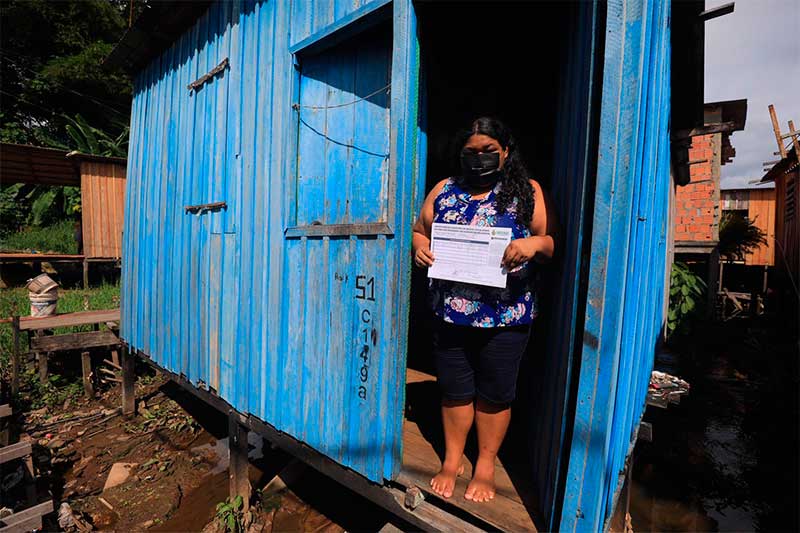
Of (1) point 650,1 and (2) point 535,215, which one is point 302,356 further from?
(1) point 650,1

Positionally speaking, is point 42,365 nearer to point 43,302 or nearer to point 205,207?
point 43,302

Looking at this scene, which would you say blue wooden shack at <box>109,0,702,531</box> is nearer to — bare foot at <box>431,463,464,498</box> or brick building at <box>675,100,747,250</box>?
bare foot at <box>431,463,464,498</box>

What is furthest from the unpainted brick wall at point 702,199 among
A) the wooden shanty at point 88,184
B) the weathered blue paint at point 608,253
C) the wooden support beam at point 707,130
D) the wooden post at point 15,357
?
the wooden shanty at point 88,184

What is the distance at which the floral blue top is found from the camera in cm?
191

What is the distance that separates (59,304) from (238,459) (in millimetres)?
6897

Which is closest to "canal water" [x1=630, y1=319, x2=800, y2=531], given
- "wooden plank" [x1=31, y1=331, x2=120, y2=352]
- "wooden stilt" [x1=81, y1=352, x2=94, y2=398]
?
"wooden plank" [x1=31, y1=331, x2=120, y2=352]

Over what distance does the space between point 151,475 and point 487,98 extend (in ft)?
16.7

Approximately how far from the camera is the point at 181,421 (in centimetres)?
530

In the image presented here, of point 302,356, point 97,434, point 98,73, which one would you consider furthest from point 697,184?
point 98,73

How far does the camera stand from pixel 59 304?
25.9 feet

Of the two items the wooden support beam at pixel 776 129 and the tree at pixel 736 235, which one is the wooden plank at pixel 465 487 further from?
the wooden support beam at pixel 776 129

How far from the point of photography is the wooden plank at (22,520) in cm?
260

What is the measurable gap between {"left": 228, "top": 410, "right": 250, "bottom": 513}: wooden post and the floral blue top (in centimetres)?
257

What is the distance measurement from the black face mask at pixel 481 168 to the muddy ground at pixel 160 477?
3128 millimetres
